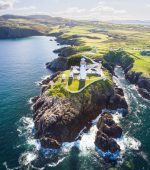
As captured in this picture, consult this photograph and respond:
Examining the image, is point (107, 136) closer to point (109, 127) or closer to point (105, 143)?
point (105, 143)

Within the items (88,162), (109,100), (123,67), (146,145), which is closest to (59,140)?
(88,162)

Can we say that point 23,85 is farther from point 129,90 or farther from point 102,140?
point 102,140

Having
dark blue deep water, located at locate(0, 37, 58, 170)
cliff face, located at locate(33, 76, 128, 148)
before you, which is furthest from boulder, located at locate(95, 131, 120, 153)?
dark blue deep water, located at locate(0, 37, 58, 170)

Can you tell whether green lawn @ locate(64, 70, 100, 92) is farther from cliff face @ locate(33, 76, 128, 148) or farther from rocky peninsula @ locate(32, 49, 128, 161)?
cliff face @ locate(33, 76, 128, 148)

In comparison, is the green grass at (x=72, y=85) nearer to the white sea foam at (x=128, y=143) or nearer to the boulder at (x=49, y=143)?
the boulder at (x=49, y=143)

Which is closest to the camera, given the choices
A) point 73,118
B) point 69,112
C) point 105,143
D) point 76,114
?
point 105,143

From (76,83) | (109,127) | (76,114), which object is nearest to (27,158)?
(76,114)

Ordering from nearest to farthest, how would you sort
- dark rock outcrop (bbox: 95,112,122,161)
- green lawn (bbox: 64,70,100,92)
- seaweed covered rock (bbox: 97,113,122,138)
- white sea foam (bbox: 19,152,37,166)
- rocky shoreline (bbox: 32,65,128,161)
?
white sea foam (bbox: 19,152,37,166) < dark rock outcrop (bbox: 95,112,122,161) < rocky shoreline (bbox: 32,65,128,161) < seaweed covered rock (bbox: 97,113,122,138) < green lawn (bbox: 64,70,100,92)

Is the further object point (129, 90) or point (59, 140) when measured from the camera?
point (129, 90)
